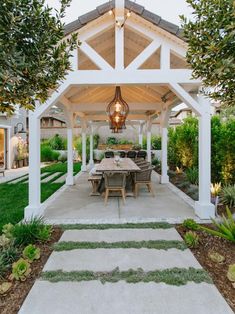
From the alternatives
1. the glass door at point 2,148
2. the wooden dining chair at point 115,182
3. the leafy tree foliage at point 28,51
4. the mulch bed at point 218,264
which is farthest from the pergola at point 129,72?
the glass door at point 2,148

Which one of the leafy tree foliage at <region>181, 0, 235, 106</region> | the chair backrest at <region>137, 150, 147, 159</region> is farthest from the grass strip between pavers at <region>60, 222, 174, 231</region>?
the chair backrest at <region>137, 150, 147, 159</region>

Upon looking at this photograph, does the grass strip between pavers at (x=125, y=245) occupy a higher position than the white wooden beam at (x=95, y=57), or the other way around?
the white wooden beam at (x=95, y=57)

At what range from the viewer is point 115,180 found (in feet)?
21.8

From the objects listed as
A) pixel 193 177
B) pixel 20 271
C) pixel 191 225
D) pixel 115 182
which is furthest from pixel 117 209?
pixel 193 177

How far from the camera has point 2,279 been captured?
3006mm

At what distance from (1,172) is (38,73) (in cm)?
1048

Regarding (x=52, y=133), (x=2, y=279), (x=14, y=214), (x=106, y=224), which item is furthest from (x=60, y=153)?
(x=2, y=279)

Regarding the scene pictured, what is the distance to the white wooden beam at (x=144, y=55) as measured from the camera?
17.0 feet

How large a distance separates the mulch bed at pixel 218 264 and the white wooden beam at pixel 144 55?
12.1 feet

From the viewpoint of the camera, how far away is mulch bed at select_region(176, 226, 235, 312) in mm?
2807

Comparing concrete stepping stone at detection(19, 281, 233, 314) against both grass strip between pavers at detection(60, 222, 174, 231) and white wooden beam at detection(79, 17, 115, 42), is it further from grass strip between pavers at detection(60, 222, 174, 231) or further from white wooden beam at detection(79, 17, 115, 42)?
white wooden beam at detection(79, 17, 115, 42)

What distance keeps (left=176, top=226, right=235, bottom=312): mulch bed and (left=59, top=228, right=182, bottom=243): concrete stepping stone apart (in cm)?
32

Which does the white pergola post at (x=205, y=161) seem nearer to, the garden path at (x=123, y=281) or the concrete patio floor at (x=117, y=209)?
the concrete patio floor at (x=117, y=209)

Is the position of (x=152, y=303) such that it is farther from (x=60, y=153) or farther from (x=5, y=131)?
(x=60, y=153)
